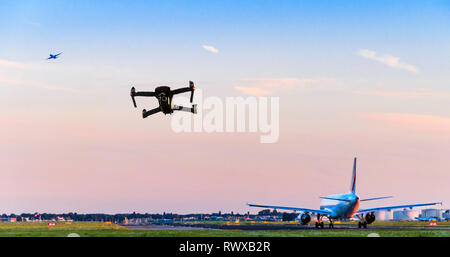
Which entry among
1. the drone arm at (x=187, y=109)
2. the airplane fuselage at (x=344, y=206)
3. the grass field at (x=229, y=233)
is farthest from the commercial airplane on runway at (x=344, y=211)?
the drone arm at (x=187, y=109)

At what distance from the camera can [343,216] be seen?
5477 inches

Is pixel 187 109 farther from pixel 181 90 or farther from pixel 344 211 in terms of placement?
pixel 344 211

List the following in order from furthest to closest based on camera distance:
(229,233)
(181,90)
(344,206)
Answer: (344,206)
(229,233)
(181,90)

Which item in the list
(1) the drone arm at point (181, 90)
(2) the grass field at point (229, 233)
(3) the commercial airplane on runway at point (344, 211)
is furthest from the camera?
(3) the commercial airplane on runway at point (344, 211)

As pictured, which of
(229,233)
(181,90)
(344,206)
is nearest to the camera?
(181,90)

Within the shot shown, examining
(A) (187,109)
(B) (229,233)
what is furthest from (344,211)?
(A) (187,109)

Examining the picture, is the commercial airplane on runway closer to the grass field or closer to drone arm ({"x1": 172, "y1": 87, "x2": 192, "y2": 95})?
the grass field

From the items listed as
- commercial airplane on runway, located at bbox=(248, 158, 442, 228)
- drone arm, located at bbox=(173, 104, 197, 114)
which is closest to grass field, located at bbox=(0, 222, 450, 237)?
drone arm, located at bbox=(173, 104, 197, 114)

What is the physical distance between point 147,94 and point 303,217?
249ft

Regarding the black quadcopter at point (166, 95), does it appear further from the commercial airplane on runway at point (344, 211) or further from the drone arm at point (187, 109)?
the commercial airplane on runway at point (344, 211)

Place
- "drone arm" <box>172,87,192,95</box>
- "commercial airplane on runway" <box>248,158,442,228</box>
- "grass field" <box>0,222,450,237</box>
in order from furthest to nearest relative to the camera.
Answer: "commercial airplane on runway" <box>248,158,442,228</box> → "grass field" <box>0,222,450,237</box> → "drone arm" <box>172,87,192,95</box>

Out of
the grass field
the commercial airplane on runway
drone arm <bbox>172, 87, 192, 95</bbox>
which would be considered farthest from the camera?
the commercial airplane on runway
